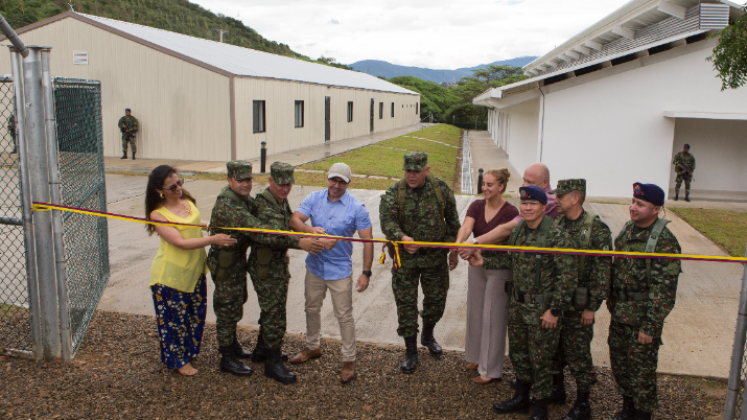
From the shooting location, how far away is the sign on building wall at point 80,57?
18406 millimetres

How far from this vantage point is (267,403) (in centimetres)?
409

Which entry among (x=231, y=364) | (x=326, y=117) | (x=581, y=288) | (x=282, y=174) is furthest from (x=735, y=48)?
(x=326, y=117)

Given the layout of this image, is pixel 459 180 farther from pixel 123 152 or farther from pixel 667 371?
pixel 667 371

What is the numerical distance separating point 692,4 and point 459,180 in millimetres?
7364

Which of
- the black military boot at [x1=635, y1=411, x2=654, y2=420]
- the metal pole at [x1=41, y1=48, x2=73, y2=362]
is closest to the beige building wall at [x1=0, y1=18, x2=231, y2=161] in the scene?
the metal pole at [x1=41, y1=48, x2=73, y2=362]

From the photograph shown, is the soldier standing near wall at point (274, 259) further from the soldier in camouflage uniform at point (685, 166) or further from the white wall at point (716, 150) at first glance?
the white wall at point (716, 150)

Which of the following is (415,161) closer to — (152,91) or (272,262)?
(272,262)

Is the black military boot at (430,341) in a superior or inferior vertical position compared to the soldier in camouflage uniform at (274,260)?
inferior

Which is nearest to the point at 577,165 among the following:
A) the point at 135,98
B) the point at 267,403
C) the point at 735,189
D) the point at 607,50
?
the point at 735,189

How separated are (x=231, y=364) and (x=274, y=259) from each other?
91 cm

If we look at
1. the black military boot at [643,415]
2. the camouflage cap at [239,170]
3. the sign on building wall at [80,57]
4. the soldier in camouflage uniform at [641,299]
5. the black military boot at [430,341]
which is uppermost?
the sign on building wall at [80,57]

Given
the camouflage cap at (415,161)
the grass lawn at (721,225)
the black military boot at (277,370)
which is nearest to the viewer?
the black military boot at (277,370)

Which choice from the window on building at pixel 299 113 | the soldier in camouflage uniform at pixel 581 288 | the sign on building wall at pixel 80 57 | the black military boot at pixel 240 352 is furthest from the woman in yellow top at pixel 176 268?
the window on building at pixel 299 113

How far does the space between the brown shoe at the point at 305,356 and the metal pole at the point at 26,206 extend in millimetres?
1957
